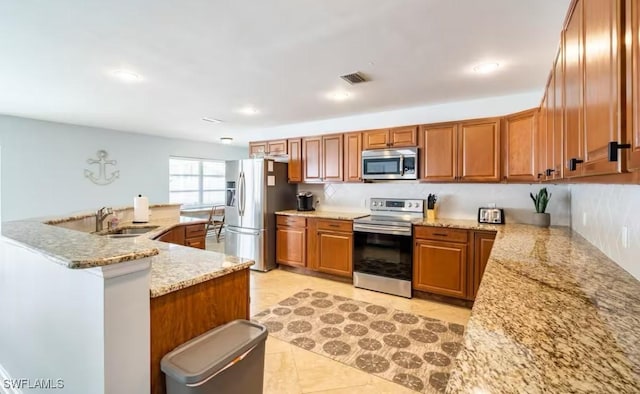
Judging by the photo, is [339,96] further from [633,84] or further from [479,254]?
[633,84]

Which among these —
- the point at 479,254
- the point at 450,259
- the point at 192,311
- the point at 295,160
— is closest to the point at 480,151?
the point at 479,254

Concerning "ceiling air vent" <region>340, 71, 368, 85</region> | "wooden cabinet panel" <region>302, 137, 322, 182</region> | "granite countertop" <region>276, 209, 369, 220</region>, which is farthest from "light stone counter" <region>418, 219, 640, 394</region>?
"wooden cabinet panel" <region>302, 137, 322, 182</region>

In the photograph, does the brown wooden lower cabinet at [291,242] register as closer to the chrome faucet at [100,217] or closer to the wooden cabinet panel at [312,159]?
the wooden cabinet panel at [312,159]

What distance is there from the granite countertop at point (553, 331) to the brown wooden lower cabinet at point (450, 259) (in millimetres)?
1357

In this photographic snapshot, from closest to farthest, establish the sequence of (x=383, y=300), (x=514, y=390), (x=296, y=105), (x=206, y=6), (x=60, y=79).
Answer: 1. (x=514, y=390)
2. (x=206, y=6)
3. (x=60, y=79)
4. (x=383, y=300)
5. (x=296, y=105)

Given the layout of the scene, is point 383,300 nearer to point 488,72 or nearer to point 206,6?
point 488,72

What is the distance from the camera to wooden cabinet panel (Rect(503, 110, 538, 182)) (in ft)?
9.32

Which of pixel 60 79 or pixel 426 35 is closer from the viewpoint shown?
pixel 426 35

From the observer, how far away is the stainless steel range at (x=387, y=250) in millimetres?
3471

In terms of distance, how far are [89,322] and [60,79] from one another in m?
3.06

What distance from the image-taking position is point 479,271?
3.08 meters

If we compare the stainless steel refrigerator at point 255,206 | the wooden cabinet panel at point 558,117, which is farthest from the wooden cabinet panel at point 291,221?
the wooden cabinet panel at point 558,117

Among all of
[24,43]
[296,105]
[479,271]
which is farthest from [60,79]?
[479,271]

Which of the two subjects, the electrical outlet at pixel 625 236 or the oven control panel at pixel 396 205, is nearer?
the electrical outlet at pixel 625 236
